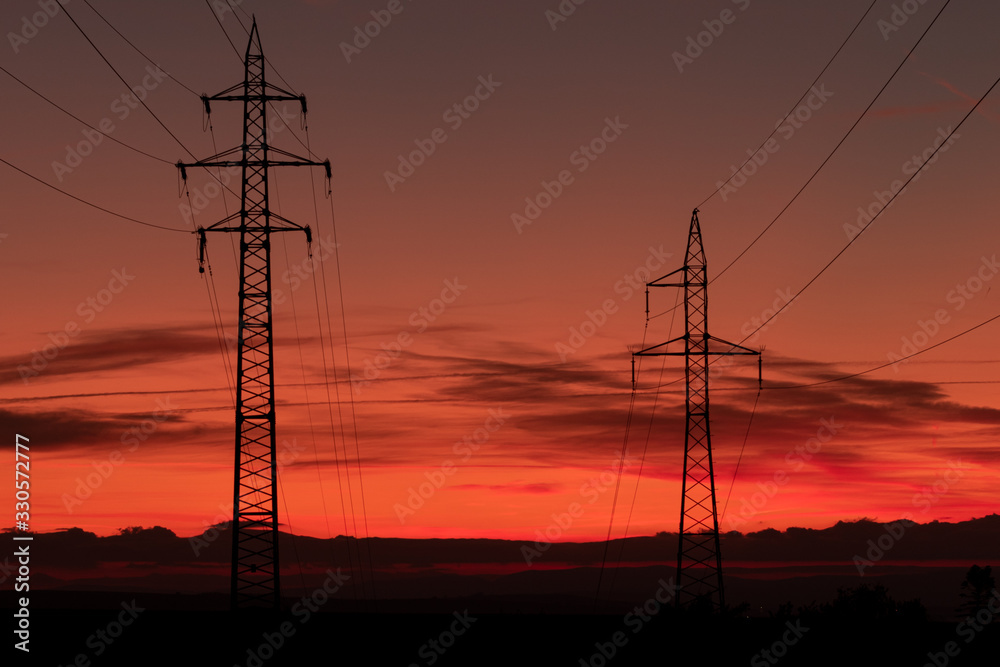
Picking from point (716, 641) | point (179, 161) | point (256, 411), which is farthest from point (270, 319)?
point (716, 641)

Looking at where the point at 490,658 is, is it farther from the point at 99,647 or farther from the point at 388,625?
the point at 99,647

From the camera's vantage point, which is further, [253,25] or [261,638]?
[253,25]

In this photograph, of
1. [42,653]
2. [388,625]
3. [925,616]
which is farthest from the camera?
[925,616]

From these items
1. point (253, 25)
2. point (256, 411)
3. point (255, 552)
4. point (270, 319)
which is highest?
point (253, 25)

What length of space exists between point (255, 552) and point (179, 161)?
52.4 feet

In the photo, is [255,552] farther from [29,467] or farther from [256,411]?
[29,467]

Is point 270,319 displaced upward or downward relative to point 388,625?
upward

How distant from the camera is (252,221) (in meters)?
49.4

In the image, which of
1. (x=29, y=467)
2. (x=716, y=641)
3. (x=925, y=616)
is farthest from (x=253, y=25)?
(x=925, y=616)

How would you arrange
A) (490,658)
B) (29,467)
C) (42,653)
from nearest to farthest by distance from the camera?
(29,467), (42,653), (490,658)

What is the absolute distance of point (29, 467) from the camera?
41125mm

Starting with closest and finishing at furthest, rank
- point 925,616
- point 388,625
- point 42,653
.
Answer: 1. point 42,653
2. point 388,625
3. point 925,616

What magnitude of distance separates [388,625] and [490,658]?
5.64 m

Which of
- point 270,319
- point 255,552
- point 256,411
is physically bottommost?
point 255,552
